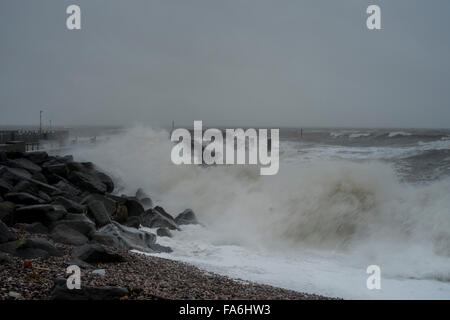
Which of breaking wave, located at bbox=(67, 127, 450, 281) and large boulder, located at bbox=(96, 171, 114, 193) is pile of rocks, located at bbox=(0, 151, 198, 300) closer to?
large boulder, located at bbox=(96, 171, 114, 193)

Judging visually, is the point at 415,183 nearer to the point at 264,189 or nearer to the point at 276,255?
the point at 264,189

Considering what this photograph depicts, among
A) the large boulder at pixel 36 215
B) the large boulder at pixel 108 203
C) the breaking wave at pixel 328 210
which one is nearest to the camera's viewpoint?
the large boulder at pixel 36 215

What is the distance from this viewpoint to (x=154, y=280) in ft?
17.3

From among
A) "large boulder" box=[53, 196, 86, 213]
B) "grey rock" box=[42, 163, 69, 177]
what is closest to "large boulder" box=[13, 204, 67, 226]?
"large boulder" box=[53, 196, 86, 213]

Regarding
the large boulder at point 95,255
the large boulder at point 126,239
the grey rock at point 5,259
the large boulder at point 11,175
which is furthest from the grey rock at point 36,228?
the large boulder at point 11,175

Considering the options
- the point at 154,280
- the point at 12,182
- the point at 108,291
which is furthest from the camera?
the point at 12,182

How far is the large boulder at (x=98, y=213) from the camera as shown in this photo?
9.04m

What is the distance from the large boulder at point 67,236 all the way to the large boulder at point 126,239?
0.26 metres

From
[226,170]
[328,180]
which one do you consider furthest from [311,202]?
[226,170]

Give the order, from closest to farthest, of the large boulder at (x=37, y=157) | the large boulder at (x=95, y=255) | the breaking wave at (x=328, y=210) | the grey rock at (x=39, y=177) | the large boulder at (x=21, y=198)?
the large boulder at (x=95, y=255) < the breaking wave at (x=328, y=210) < the large boulder at (x=21, y=198) < the grey rock at (x=39, y=177) < the large boulder at (x=37, y=157)

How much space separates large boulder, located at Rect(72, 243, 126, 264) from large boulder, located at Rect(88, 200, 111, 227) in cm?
301

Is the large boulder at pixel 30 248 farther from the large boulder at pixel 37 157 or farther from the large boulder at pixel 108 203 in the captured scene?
the large boulder at pixel 37 157

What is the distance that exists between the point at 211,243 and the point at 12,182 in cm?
588

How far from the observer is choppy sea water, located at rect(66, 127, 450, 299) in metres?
6.95
